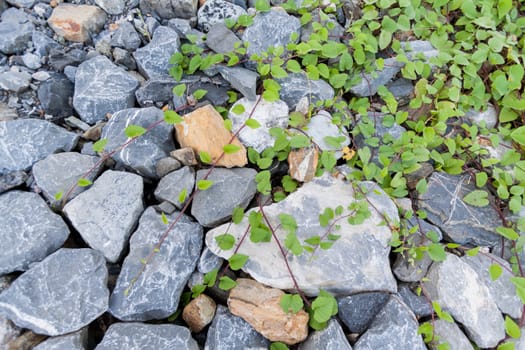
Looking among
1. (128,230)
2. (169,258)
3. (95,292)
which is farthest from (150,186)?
(95,292)

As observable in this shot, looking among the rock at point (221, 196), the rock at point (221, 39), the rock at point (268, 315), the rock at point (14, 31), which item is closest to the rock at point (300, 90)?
the rock at point (221, 39)

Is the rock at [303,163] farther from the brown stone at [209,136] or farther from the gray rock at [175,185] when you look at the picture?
the gray rock at [175,185]

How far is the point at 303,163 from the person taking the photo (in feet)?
6.68

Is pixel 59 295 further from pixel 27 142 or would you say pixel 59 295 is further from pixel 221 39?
pixel 221 39

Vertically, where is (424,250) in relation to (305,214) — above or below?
below

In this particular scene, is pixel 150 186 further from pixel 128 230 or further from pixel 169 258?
pixel 169 258

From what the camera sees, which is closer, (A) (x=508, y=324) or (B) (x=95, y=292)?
(B) (x=95, y=292)

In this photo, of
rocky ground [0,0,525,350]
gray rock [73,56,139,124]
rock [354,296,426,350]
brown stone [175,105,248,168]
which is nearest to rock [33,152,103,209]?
rocky ground [0,0,525,350]

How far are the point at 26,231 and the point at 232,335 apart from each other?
0.98m

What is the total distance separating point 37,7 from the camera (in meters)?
2.43

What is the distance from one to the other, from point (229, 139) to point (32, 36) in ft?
4.19

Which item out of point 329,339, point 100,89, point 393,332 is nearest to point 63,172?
point 100,89

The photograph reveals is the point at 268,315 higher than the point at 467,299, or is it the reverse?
the point at 268,315

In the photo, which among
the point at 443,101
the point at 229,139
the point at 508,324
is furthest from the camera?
the point at 443,101
